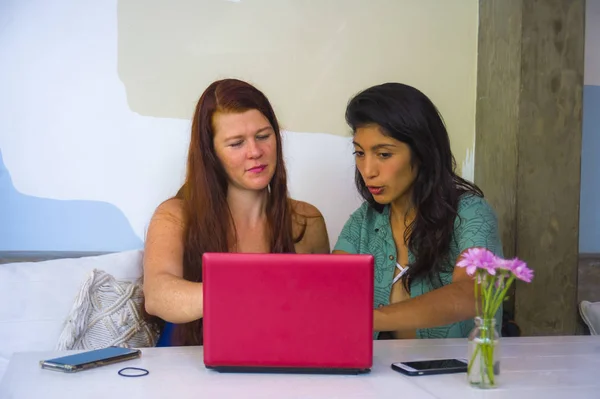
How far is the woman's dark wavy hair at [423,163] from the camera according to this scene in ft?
7.19

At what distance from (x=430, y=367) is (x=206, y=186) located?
0.99 meters

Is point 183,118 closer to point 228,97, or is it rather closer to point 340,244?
point 228,97

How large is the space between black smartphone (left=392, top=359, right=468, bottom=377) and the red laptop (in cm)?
9

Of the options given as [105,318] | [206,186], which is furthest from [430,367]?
[105,318]

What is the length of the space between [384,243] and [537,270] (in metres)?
0.66

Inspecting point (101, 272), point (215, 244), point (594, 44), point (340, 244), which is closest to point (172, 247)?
point (215, 244)

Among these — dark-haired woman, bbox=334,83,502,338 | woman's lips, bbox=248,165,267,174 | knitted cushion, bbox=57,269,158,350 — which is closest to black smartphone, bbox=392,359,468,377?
dark-haired woman, bbox=334,83,502,338

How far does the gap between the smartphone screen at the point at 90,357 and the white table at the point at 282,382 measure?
0.03 metres

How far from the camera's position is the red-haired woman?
7.00 feet

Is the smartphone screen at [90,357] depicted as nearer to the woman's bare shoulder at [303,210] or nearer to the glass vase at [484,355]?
the glass vase at [484,355]

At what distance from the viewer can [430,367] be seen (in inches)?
57.8

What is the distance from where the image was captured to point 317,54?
2.78 meters

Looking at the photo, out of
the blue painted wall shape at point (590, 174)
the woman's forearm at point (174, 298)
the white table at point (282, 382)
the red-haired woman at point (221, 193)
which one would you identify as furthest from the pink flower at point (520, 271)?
the blue painted wall shape at point (590, 174)

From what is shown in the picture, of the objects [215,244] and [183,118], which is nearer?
[215,244]
